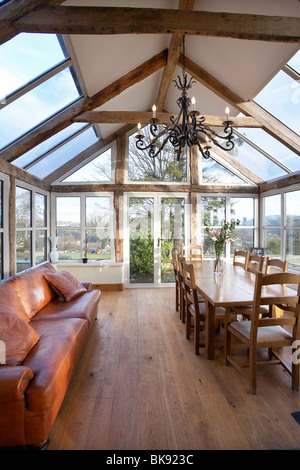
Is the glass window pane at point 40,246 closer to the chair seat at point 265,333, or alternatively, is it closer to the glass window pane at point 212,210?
the glass window pane at point 212,210

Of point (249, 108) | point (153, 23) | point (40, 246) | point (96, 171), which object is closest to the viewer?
point (153, 23)

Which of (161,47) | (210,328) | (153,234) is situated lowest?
(210,328)

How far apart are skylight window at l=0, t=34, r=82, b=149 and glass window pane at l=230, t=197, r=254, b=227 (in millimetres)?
3896

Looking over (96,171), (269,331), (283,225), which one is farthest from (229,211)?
(269,331)

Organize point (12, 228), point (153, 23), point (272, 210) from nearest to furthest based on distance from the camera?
point (153, 23)
point (12, 228)
point (272, 210)

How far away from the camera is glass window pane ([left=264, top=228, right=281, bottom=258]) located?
498 centimetres

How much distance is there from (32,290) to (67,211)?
9.74ft

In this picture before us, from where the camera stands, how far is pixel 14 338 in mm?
1808

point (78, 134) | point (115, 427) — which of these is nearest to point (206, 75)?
point (78, 134)

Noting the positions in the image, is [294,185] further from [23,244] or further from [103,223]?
[23,244]

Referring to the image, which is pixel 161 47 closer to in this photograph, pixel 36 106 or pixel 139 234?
pixel 36 106

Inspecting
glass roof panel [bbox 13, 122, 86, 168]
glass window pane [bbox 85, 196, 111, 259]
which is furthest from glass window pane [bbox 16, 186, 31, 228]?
glass window pane [bbox 85, 196, 111, 259]

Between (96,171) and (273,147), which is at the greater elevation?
(273,147)

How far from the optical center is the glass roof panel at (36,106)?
2986 mm
